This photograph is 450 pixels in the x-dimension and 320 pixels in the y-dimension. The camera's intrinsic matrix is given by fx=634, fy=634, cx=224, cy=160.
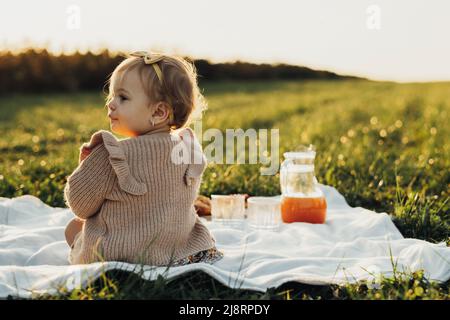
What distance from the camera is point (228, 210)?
3.87 metres

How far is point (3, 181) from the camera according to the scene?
4.59 meters

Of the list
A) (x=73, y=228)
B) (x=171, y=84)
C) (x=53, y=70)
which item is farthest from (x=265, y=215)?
(x=53, y=70)

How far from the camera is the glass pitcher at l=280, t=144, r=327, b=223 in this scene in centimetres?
381

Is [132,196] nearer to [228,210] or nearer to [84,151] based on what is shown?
[84,151]

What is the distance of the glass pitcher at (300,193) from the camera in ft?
12.5

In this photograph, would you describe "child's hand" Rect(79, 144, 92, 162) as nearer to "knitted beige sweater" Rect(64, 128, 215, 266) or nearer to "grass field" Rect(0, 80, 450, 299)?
"knitted beige sweater" Rect(64, 128, 215, 266)

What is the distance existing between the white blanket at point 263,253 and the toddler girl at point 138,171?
0.16 metres

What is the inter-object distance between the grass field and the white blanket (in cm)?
6

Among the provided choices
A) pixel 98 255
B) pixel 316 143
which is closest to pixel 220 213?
pixel 98 255

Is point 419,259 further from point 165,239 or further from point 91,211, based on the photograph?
point 91,211

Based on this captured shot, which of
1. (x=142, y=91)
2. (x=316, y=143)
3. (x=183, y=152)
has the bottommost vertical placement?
(x=316, y=143)

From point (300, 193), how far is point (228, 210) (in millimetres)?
450

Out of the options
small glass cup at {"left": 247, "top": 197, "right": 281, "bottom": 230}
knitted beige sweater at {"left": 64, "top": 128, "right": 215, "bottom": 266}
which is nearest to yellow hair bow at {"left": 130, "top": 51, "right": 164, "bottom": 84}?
knitted beige sweater at {"left": 64, "top": 128, "right": 215, "bottom": 266}
